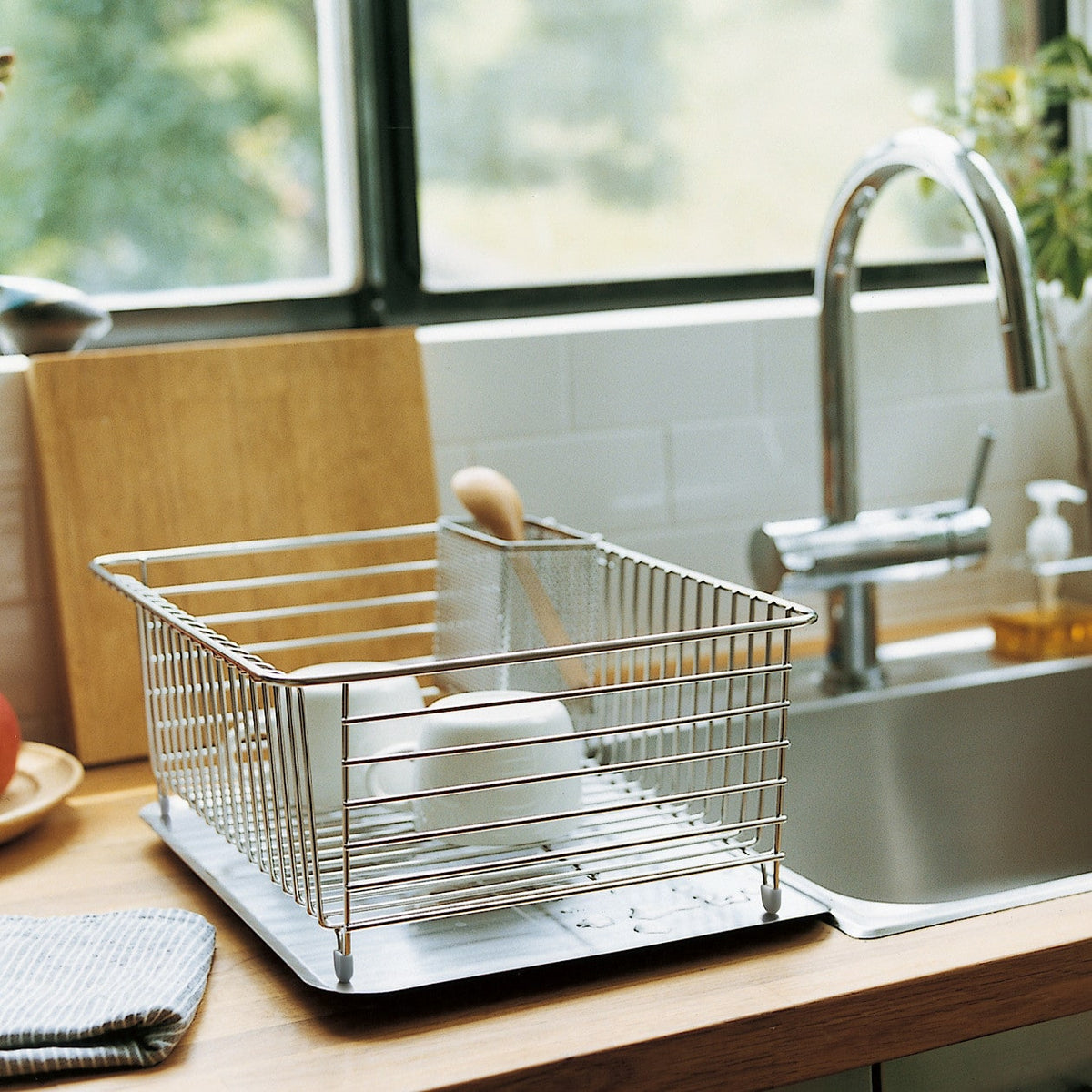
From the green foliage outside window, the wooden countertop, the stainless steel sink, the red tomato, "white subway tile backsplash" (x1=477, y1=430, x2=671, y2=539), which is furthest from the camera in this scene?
"white subway tile backsplash" (x1=477, y1=430, x2=671, y2=539)

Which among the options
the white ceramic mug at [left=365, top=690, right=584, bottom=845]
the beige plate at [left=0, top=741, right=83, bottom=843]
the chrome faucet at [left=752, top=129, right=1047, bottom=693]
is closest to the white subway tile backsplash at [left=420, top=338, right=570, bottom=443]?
the chrome faucet at [left=752, top=129, right=1047, bottom=693]

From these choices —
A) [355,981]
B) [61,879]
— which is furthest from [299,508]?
[355,981]

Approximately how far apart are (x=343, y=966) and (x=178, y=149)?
2.54 ft

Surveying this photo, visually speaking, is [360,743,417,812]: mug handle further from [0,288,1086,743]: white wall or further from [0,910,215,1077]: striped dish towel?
[0,288,1086,743]: white wall

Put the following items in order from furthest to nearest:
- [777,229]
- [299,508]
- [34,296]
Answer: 1. [777,229]
2. [299,508]
3. [34,296]

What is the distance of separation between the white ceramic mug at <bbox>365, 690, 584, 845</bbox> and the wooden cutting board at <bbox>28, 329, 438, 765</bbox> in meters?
0.41

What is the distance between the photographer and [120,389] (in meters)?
1.10

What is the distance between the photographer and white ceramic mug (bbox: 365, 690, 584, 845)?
75 centimetres

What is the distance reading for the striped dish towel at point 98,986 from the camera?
0.63m

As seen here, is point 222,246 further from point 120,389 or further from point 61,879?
point 61,879

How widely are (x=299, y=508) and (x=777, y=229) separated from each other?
22.9 inches

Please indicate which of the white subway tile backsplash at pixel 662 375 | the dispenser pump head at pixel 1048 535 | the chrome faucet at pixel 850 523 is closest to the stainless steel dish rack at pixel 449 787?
Result: the chrome faucet at pixel 850 523

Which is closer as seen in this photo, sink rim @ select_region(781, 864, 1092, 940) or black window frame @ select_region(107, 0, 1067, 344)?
sink rim @ select_region(781, 864, 1092, 940)

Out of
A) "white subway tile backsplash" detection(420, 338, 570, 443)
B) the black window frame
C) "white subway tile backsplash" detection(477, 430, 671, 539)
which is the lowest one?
"white subway tile backsplash" detection(477, 430, 671, 539)
